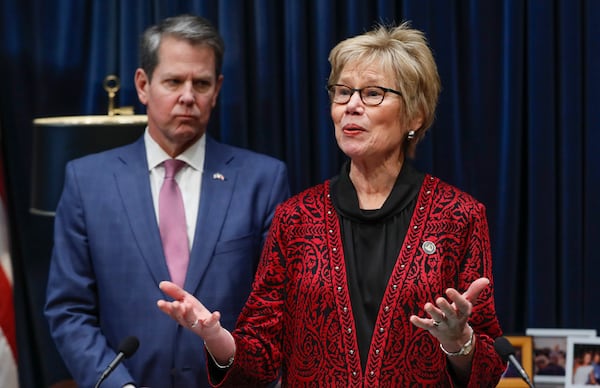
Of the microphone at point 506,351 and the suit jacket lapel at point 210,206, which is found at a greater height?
the suit jacket lapel at point 210,206

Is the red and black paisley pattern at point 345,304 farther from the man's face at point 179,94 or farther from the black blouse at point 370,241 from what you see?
the man's face at point 179,94

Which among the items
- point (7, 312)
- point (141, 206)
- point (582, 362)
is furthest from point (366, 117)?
point (7, 312)

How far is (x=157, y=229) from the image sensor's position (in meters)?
2.71

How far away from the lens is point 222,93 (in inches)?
133

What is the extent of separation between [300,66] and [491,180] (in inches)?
30.3

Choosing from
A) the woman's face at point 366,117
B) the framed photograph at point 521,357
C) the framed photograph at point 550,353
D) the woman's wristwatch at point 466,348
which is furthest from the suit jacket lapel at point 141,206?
the framed photograph at point 550,353

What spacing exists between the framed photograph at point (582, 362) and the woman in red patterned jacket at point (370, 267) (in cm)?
86

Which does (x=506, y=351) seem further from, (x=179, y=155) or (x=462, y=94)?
(x=462, y=94)

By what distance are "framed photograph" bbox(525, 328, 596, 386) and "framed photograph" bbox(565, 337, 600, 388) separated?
5cm

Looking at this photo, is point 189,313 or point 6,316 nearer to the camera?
point 189,313

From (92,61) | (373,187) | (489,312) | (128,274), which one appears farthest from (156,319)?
(92,61)

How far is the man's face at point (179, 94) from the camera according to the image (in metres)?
2.76

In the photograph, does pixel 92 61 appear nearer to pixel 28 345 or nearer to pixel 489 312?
pixel 28 345

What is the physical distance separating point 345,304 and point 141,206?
32.8 inches
